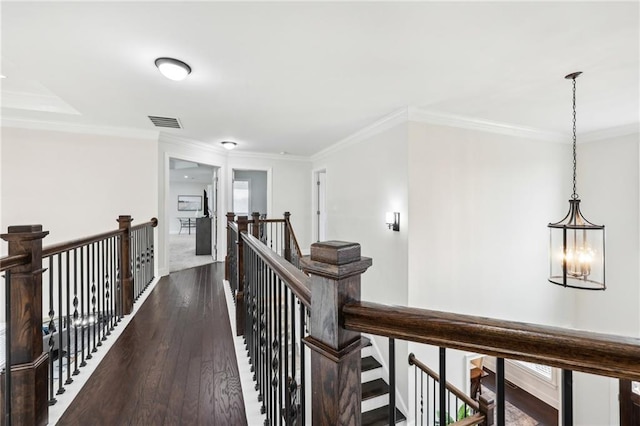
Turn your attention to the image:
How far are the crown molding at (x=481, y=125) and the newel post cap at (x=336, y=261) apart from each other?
310 cm

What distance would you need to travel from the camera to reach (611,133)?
4117mm

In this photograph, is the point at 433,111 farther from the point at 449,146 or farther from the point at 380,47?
the point at 380,47

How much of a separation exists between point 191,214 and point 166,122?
949 cm

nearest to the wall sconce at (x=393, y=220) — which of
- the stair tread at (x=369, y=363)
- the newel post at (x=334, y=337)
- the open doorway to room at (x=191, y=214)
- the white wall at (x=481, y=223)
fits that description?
the white wall at (x=481, y=223)

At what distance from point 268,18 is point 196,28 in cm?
50

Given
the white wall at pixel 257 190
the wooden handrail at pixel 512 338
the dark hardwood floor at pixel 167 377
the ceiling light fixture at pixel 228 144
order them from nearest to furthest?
the wooden handrail at pixel 512 338 → the dark hardwood floor at pixel 167 377 → the ceiling light fixture at pixel 228 144 → the white wall at pixel 257 190

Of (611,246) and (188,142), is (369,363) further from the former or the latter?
(188,142)

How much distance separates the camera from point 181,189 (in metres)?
12.4

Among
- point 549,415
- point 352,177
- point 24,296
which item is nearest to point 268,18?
point 24,296

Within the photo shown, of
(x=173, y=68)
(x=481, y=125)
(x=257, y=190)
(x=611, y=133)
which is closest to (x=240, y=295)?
(x=173, y=68)

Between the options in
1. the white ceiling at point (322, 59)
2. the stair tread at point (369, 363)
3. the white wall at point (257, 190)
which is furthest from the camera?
the white wall at point (257, 190)

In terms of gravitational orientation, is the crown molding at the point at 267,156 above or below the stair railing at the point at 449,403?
above

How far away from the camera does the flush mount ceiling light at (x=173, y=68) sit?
2.24 meters

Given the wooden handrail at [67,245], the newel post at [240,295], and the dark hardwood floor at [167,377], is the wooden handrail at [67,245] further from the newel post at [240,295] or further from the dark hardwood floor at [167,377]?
the newel post at [240,295]
